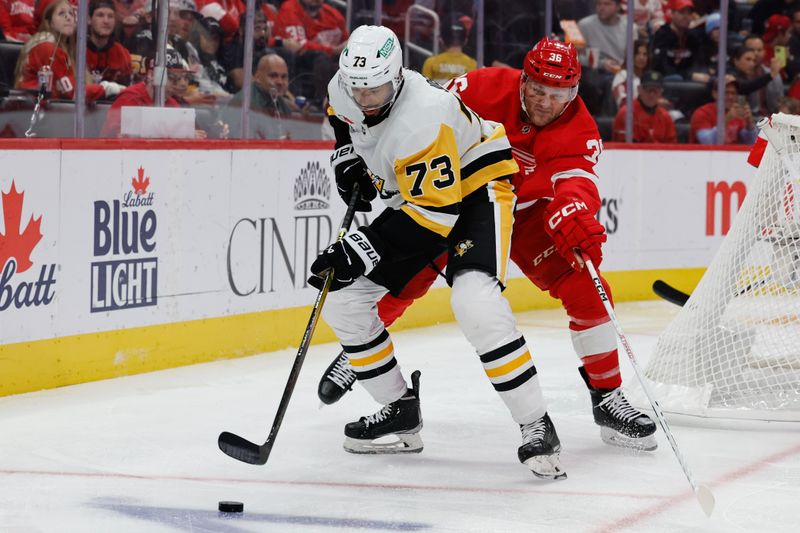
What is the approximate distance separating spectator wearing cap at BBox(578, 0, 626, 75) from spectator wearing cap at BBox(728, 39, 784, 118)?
86cm

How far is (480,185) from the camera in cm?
321

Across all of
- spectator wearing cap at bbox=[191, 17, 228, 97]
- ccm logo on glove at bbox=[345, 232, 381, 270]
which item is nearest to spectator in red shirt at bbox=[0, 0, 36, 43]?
spectator wearing cap at bbox=[191, 17, 228, 97]

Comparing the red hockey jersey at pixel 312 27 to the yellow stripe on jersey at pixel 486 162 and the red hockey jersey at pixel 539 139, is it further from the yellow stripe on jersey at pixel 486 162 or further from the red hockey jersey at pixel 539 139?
the yellow stripe on jersey at pixel 486 162

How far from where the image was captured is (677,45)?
7.38 meters

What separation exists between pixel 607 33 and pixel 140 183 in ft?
11.0

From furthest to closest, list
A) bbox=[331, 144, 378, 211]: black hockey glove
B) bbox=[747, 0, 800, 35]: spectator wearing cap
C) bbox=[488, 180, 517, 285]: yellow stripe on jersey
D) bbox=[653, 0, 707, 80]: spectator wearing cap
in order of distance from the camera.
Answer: bbox=[747, 0, 800, 35]: spectator wearing cap → bbox=[653, 0, 707, 80]: spectator wearing cap → bbox=[331, 144, 378, 211]: black hockey glove → bbox=[488, 180, 517, 285]: yellow stripe on jersey

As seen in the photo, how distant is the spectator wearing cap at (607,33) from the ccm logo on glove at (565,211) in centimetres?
378

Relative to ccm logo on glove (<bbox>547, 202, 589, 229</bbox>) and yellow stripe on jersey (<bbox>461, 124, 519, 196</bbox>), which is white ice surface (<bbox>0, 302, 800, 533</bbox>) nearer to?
ccm logo on glove (<bbox>547, 202, 589, 229</bbox>)

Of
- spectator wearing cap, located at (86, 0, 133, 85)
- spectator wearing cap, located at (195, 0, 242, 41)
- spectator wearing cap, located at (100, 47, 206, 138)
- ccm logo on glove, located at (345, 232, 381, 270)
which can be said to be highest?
spectator wearing cap, located at (195, 0, 242, 41)

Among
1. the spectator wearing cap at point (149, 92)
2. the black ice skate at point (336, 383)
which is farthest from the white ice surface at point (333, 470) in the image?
the spectator wearing cap at point (149, 92)

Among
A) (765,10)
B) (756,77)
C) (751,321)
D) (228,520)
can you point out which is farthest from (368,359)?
(765,10)

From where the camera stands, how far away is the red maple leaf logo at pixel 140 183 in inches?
178

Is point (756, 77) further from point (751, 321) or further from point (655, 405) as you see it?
point (655, 405)

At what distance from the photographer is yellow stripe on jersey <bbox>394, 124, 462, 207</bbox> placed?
9.75ft
